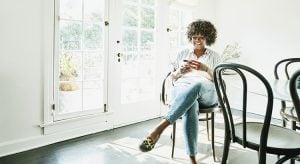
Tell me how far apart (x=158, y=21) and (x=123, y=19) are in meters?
0.58

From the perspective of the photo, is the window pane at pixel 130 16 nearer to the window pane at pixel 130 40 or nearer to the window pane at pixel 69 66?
the window pane at pixel 130 40

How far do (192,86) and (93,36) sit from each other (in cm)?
131

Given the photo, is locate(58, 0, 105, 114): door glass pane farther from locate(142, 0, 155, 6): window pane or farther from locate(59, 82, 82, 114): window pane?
locate(142, 0, 155, 6): window pane

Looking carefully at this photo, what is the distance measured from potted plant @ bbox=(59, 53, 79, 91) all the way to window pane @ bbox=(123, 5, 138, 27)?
839 mm

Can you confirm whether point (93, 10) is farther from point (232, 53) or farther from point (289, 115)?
point (232, 53)

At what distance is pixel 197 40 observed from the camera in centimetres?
271

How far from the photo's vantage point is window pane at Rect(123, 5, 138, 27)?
336 cm

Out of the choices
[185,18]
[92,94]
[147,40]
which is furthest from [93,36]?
[185,18]

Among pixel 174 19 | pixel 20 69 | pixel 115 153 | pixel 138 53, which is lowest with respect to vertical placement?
pixel 115 153

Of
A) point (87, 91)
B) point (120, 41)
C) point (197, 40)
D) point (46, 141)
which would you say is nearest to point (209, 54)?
point (197, 40)

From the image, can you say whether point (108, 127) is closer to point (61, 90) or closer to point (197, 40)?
point (61, 90)

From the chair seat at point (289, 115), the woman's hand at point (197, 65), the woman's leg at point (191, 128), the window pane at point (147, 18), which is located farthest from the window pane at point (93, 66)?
the chair seat at point (289, 115)

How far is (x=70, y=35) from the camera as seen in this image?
285cm

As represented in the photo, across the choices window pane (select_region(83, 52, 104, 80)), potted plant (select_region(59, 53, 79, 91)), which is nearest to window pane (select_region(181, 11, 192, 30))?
window pane (select_region(83, 52, 104, 80))
